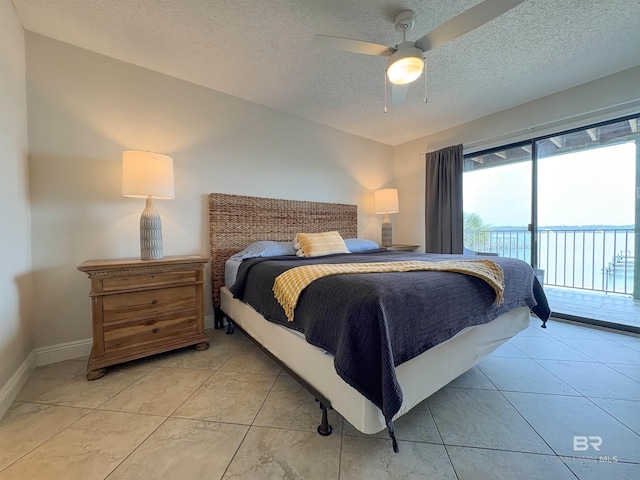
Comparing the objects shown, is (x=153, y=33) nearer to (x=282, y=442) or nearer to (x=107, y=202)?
(x=107, y=202)

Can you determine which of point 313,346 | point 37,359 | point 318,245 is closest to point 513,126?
point 318,245

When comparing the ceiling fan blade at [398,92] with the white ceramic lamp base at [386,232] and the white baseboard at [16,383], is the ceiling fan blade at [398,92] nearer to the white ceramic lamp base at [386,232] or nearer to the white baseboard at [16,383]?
the white ceramic lamp base at [386,232]

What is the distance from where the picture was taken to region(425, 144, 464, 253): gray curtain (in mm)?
3477

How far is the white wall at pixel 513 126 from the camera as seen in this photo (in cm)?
239

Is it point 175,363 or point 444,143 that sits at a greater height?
point 444,143

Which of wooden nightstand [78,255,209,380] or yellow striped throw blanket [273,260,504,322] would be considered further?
wooden nightstand [78,255,209,380]

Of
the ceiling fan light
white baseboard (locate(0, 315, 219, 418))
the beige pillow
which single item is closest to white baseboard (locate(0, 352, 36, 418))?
white baseboard (locate(0, 315, 219, 418))

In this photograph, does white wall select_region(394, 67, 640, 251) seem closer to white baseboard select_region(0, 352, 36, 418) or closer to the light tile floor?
the light tile floor

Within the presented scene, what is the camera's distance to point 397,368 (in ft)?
3.67

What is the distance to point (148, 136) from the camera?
2.30m

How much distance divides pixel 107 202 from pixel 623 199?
4.83 m

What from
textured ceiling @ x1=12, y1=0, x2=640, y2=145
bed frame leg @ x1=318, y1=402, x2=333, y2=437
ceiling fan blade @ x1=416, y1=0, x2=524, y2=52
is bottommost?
bed frame leg @ x1=318, y1=402, x2=333, y2=437

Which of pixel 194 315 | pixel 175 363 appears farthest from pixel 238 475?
pixel 194 315

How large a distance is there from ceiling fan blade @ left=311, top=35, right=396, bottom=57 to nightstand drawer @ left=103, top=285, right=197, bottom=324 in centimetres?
196
